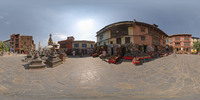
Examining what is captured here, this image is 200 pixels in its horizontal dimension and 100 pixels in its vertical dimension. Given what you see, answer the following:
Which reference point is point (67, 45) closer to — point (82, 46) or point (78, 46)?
point (78, 46)

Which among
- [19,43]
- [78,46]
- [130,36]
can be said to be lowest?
[78,46]

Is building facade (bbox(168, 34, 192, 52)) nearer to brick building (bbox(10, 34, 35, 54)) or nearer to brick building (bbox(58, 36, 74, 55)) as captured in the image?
brick building (bbox(58, 36, 74, 55))

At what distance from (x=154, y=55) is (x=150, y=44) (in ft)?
12.5

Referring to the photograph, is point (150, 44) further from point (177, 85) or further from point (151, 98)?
point (151, 98)

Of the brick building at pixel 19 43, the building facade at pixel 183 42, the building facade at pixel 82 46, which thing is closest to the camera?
the building facade at pixel 82 46

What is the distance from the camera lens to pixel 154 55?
44.9 ft

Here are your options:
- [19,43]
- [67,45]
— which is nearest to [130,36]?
[67,45]

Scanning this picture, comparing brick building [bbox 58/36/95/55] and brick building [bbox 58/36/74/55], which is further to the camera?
brick building [bbox 58/36/74/55]

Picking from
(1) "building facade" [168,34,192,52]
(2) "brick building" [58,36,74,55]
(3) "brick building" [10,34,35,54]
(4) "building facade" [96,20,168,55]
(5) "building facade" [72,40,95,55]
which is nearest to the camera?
(4) "building facade" [96,20,168,55]

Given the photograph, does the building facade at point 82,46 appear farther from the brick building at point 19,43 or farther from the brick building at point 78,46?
the brick building at point 19,43

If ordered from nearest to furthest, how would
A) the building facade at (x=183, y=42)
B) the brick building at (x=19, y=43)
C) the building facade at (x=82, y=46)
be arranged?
the building facade at (x=82, y=46)
the building facade at (x=183, y=42)
the brick building at (x=19, y=43)

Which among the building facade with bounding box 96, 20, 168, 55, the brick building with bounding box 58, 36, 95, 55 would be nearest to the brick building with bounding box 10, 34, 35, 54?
the brick building with bounding box 58, 36, 95, 55

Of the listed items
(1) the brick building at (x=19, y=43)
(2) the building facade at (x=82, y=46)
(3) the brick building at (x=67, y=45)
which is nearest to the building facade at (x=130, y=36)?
(2) the building facade at (x=82, y=46)

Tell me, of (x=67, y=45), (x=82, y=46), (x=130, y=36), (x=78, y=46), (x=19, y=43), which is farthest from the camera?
(x=19, y=43)
